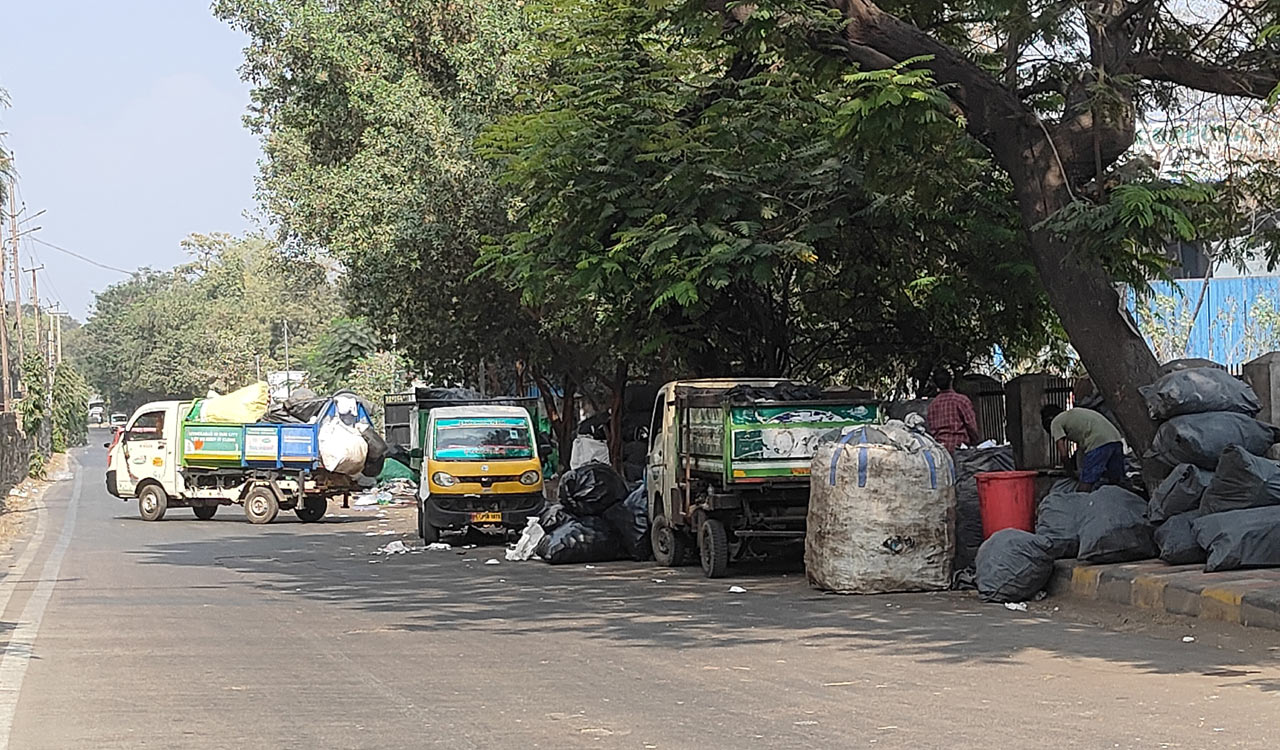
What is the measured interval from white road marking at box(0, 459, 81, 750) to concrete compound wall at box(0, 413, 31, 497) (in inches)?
248

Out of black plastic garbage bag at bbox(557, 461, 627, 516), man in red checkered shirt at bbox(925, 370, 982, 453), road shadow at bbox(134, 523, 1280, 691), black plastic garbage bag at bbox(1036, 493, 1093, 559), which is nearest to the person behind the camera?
road shadow at bbox(134, 523, 1280, 691)

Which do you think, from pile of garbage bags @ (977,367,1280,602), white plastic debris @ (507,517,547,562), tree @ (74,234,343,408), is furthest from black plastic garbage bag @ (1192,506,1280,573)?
tree @ (74,234,343,408)

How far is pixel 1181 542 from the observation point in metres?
12.8

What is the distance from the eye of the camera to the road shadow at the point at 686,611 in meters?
10.6

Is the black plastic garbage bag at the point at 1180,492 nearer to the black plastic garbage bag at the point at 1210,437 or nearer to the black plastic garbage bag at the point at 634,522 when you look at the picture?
the black plastic garbage bag at the point at 1210,437

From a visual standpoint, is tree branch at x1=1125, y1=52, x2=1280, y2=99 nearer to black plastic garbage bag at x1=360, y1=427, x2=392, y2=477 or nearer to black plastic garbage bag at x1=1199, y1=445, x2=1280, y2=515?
black plastic garbage bag at x1=1199, y1=445, x2=1280, y2=515

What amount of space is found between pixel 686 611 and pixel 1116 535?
12.1 feet

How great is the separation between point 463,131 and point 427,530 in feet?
28.4

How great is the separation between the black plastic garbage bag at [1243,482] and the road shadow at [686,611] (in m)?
1.70

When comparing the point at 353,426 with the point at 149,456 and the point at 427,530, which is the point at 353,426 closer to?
the point at 149,456

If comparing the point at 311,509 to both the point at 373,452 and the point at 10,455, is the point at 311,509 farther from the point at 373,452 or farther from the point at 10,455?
the point at 10,455

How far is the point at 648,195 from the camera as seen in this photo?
1895cm

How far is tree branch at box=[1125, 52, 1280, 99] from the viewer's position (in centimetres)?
1503

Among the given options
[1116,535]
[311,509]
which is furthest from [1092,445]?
[311,509]
